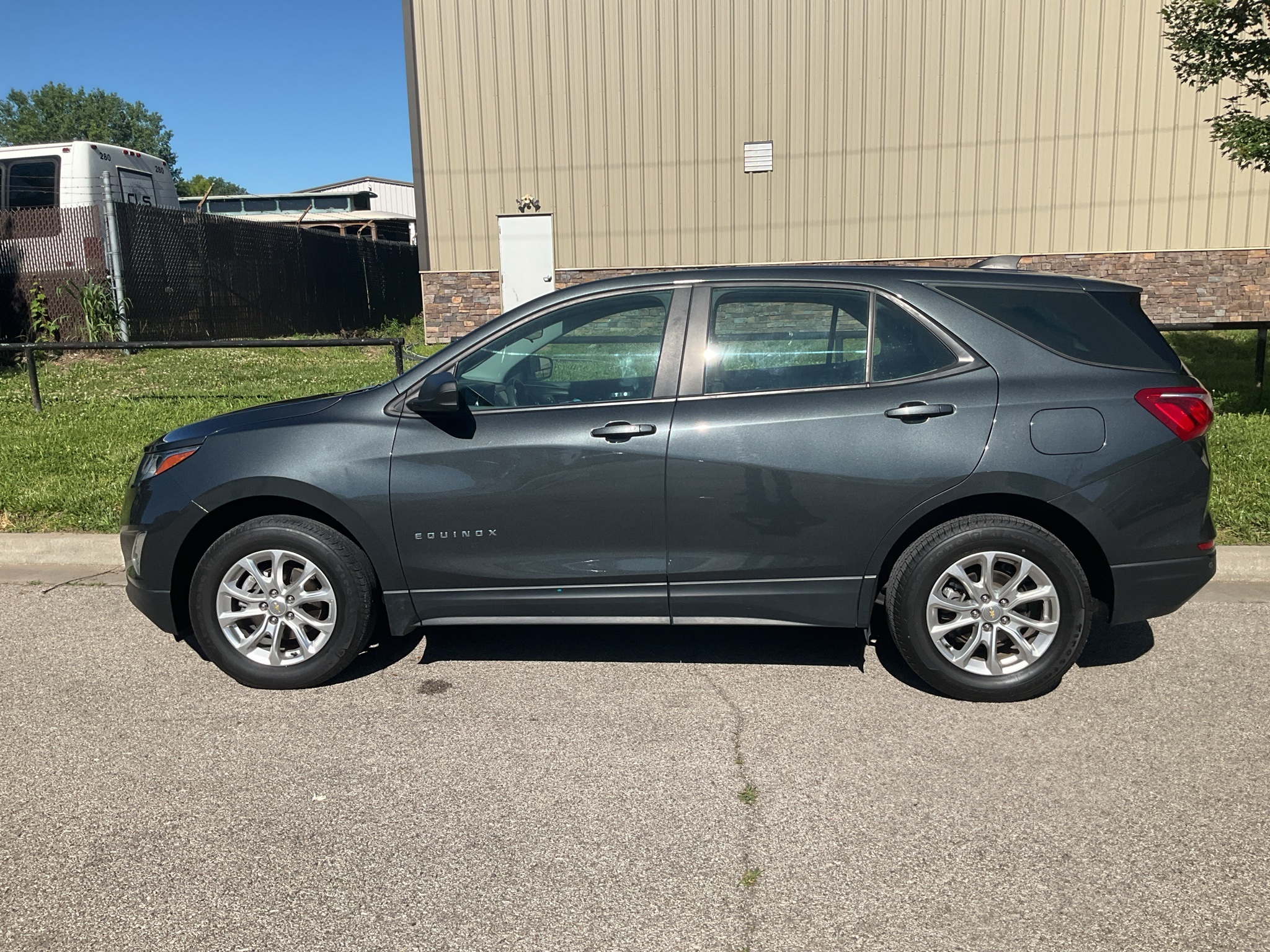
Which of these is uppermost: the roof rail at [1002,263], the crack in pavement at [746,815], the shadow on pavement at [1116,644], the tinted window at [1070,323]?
the roof rail at [1002,263]

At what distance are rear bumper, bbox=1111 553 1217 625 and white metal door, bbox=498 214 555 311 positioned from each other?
56.2ft

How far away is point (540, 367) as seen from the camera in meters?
4.35

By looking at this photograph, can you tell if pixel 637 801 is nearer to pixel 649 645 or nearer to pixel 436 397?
pixel 649 645

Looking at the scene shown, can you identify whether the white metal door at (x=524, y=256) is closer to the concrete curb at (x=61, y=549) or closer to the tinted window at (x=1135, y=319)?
the concrete curb at (x=61, y=549)

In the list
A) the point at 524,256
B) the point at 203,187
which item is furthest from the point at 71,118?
the point at 524,256

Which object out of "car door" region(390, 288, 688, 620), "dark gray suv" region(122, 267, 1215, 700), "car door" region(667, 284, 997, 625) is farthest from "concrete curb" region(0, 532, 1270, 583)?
"car door" region(667, 284, 997, 625)

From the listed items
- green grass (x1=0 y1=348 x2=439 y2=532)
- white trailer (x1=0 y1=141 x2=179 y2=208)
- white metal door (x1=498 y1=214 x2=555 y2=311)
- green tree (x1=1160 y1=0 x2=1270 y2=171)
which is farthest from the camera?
white metal door (x1=498 y1=214 x2=555 y2=311)

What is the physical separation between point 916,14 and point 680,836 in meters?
19.0

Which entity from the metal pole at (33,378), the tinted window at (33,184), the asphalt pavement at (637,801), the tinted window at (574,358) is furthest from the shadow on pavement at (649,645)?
the tinted window at (33,184)

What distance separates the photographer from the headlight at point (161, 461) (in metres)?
4.36

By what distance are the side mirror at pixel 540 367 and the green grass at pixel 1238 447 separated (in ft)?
13.2

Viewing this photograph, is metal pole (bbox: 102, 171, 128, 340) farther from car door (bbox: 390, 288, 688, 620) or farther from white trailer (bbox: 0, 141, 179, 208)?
car door (bbox: 390, 288, 688, 620)

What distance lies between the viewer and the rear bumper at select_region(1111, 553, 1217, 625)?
3.97 m

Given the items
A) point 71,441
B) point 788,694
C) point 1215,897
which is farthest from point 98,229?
point 1215,897
